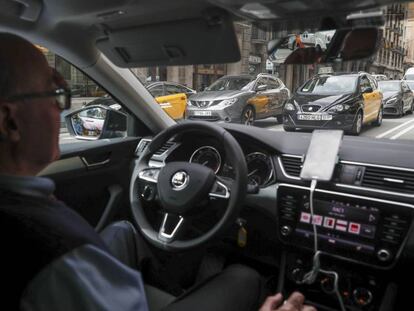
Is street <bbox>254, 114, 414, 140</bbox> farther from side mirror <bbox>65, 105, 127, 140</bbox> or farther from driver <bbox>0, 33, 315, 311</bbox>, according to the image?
driver <bbox>0, 33, 315, 311</bbox>

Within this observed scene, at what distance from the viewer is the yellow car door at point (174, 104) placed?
3373 millimetres

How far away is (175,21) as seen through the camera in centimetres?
A: 196

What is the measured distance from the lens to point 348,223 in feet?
7.54

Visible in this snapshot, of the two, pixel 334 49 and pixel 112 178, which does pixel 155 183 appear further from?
pixel 334 49

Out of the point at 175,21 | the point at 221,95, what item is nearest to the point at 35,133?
the point at 175,21

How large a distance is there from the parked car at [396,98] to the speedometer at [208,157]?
3404 millimetres

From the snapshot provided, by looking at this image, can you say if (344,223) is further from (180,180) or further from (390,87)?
(390,87)

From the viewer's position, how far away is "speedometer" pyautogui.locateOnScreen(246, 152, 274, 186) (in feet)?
8.65

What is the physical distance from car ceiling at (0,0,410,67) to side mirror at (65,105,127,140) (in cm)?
62

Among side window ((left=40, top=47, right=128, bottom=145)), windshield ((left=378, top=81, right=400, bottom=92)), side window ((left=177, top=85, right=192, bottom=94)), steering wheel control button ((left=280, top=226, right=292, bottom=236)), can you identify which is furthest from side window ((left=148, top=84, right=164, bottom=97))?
windshield ((left=378, top=81, right=400, bottom=92))

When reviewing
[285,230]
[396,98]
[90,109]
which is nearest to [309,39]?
[285,230]

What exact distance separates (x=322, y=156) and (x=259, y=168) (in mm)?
431

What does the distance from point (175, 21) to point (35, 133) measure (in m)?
0.96

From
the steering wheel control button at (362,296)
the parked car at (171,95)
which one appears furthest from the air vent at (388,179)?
the parked car at (171,95)
